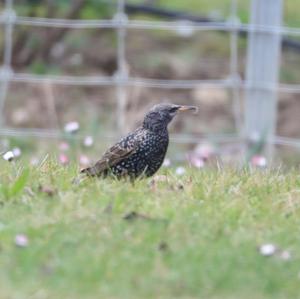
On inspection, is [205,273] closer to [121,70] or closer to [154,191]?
[154,191]

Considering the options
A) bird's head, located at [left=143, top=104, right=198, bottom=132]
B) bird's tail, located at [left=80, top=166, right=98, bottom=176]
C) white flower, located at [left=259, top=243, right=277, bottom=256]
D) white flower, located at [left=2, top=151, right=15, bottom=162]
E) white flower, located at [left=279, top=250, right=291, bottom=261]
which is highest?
bird's head, located at [left=143, top=104, right=198, bottom=132]

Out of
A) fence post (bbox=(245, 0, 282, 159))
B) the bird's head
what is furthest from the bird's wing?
fence post (bbox=(245, 0, 282, 159))

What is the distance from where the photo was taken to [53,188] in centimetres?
645

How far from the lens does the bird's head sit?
7340 millimetres

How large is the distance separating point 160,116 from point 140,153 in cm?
32

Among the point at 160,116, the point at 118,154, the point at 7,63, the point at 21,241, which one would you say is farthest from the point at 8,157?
the point at 7,63

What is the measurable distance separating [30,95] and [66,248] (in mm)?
6298

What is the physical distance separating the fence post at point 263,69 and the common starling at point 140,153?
2533 millimetres

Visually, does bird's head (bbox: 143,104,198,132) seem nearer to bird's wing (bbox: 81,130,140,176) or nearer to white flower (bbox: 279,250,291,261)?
bird's wing (bbox: 81,130,140,176)

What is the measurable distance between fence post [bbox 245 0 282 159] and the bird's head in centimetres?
237

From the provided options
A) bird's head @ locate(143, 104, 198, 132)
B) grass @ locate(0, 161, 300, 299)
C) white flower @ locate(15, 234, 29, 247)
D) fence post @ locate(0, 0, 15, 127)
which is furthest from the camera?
fence post @ locate(0, 0, 15, 127)

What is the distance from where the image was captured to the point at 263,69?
9859mm

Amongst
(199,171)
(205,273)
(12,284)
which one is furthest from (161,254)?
(199,171)

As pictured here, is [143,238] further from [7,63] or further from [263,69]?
[7,63]
